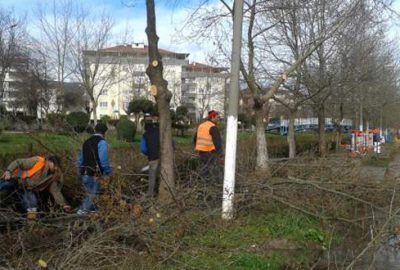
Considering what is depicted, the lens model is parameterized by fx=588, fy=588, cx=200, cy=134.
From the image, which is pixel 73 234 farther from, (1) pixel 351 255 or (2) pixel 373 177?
(2) pixel 373 177

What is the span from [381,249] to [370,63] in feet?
51.9

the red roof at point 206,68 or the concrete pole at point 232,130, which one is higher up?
the red roof at point 206,68

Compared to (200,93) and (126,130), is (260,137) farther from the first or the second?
(200,93)

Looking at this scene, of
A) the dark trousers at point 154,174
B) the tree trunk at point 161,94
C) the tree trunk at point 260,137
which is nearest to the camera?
the tree trunk at point 161,94

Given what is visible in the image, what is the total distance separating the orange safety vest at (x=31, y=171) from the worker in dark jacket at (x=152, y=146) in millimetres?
→ 2071

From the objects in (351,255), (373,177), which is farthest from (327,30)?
(351,255)

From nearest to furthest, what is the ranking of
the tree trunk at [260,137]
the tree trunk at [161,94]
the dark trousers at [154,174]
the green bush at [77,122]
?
1. the tree trunk at [161,94]
2. the dark trousers at [154,174]
3. the green bush at [77,122]
4. the tree trunk at [260,137]

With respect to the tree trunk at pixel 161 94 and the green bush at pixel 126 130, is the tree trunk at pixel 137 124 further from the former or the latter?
the tree trunk at pixel 161 94

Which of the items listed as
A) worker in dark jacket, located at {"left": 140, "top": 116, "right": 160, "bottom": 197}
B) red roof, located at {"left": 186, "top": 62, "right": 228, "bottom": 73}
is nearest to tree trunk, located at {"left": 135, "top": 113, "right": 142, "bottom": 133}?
red roof, located at {"left": 186, "top": 62, "right": 228, "bottom": 73}

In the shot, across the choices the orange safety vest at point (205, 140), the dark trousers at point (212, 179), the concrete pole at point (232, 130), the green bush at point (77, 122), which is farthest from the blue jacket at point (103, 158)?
the orange safety vest at point (205, 140)

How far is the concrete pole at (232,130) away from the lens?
8453 millimetres

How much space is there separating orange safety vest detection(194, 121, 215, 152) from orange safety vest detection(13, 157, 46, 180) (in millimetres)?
3557

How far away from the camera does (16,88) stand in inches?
2238

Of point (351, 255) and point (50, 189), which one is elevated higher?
point (50, 189)
